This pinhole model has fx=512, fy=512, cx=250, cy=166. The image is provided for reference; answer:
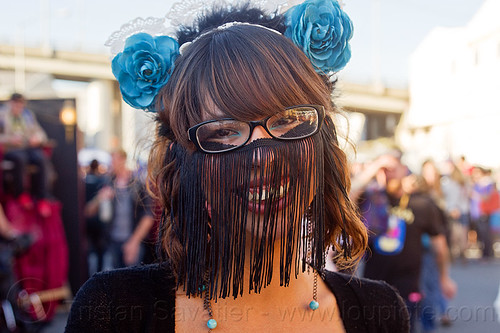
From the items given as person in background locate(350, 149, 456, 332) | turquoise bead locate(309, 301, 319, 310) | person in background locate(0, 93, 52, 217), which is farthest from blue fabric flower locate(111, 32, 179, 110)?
person in background locate(0, 93, 52, 217)

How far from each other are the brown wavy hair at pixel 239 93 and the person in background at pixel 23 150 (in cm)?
391

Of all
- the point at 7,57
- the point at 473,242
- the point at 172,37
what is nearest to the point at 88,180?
the point at 172,37

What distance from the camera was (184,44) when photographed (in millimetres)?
1561

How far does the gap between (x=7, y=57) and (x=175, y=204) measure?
2726cm

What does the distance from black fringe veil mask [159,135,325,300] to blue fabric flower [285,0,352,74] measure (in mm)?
270

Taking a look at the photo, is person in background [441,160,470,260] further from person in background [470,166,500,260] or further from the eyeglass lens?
the eyeglass lens

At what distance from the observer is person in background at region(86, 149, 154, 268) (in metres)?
5.17

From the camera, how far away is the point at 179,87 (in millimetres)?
1397

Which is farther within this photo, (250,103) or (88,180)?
(88,180)

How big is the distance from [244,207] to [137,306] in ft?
1.34

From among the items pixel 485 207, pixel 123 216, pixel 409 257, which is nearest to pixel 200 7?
pixel 409 257

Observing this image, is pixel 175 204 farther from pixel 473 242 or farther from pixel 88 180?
pixel 473 242

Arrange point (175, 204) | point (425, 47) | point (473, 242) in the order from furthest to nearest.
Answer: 1. point (425, 47)
2. point (473, 242)
3. point (175, 204)

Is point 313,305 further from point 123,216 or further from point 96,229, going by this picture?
point 96,229
